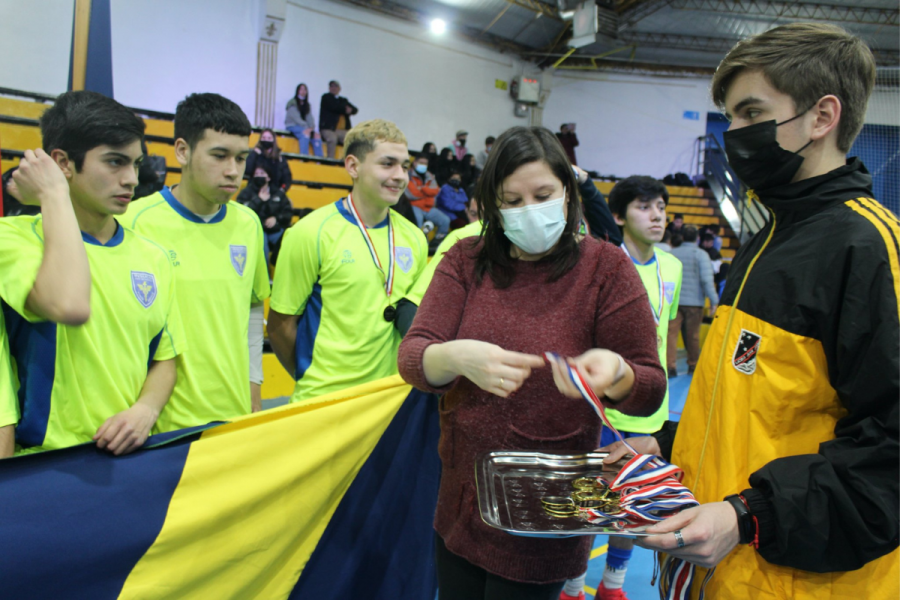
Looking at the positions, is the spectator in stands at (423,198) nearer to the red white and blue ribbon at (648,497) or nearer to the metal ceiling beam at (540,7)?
the metal ceiling beam at (540,7)

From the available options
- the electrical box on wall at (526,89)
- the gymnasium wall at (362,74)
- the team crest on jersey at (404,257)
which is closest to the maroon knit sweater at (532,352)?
the team crest on jersey at (404,257)

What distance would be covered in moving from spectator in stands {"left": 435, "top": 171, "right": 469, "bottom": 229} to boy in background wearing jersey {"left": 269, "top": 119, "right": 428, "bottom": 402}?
25.9 ft

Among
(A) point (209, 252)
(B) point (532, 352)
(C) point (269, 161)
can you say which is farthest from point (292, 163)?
(B) point (532, 352)

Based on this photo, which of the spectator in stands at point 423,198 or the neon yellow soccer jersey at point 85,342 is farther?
the spectator in stands at point 423,198

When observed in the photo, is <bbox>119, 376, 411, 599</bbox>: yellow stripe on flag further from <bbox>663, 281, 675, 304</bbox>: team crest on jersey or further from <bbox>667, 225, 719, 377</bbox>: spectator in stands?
<bbox>667, 225, 719, 377</bbox>: spectator in stands

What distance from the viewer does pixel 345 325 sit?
8.78ft

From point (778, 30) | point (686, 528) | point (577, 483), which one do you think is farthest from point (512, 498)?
point (778, 30)

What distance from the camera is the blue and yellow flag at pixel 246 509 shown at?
145cm

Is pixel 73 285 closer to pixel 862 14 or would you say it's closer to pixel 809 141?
pixel 809 141

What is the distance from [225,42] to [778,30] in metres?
12.3

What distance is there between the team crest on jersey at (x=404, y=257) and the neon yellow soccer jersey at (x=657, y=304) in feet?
3.59

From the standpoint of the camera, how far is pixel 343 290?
270cm

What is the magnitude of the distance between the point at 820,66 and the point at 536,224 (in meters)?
0.63

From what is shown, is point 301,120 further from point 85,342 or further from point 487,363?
point 487,363
